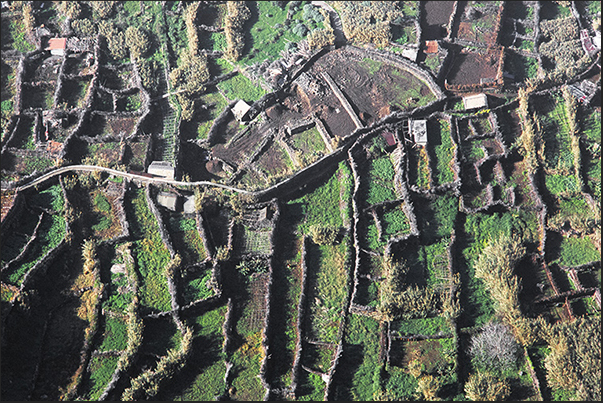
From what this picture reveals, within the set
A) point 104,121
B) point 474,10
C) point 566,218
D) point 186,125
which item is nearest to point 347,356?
point 566,218

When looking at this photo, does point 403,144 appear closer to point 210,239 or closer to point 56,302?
point 210,239

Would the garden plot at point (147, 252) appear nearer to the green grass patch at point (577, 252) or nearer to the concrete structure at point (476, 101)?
the concrete structure at point (476, 101)

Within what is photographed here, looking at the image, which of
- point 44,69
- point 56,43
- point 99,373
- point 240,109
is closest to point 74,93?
point 44,69

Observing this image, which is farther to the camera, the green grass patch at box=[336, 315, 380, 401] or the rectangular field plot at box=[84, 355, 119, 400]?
the green grass patch at box=[336, 315, 380, 401]

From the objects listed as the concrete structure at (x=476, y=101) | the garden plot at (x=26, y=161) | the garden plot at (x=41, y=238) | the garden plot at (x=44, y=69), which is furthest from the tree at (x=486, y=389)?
the garden plot at (x=44, y=69)

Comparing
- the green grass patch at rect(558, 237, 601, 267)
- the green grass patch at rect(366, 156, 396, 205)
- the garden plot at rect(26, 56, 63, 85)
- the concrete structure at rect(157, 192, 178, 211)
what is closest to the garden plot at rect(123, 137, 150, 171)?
the concrete structure at rect(157, 192, 178, 211)

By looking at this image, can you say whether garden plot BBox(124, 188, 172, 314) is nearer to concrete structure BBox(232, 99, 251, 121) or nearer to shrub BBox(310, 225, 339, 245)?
concrete structure BBox(232, 99, 251, 121)
